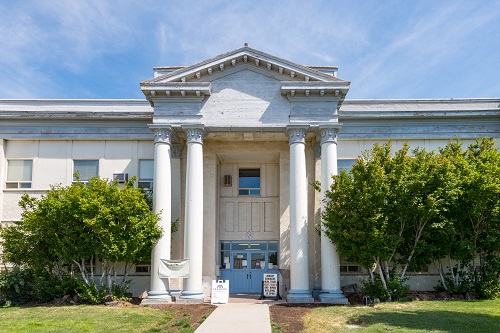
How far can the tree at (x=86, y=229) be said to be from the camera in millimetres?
19562

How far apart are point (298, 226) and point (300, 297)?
2977 mm

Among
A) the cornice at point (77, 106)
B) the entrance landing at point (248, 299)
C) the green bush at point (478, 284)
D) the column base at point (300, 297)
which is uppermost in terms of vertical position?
the cornice at point (77, 106)

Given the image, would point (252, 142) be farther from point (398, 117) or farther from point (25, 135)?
point (25, 135)

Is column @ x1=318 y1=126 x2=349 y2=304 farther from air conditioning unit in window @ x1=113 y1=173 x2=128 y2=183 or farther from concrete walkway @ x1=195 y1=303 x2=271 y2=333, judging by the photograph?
air conditioning unit in window @ x1=113 y1=173 x2=128 y2=183

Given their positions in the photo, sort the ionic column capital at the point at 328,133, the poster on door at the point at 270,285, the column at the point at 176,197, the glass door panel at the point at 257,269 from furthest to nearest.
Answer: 1. the glass door panel at the point at 257,269
2. the column at the point at 176,197
3. the poster on door at the point at 270,285
4. the ionic column capital at the point at 328,133

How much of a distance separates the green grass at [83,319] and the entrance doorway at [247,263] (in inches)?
283

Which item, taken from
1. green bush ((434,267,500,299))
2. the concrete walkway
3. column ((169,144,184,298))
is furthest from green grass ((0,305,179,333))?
green bush ((434,267,500,299))

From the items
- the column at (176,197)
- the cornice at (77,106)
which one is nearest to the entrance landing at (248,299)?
the column at (176,197)

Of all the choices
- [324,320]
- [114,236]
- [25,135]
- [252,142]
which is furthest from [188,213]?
[25,135]

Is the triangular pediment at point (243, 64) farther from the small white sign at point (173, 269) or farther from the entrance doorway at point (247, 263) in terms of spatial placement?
the entrance doorway at point (247, 263)

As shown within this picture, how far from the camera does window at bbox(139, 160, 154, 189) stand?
967 inches

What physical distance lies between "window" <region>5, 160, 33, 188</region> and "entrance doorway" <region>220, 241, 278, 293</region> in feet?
34.6

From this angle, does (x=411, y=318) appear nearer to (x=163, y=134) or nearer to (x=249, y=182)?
(x=163, y=134)

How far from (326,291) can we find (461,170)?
24.9ft
